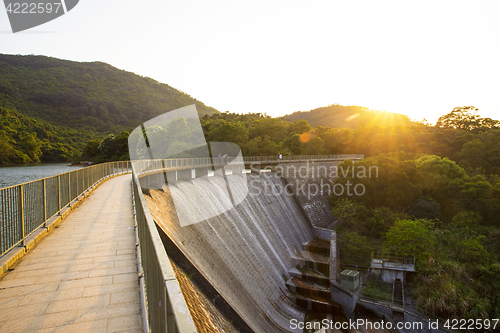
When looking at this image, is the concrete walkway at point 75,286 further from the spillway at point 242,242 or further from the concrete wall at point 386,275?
the concrete wall at point 386,275

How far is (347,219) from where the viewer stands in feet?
100

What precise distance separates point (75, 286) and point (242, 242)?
14.4 meters

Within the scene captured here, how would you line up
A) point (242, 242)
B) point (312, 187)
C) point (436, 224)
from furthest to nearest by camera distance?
point (312, 187), point (436, 224), point (242, 242)

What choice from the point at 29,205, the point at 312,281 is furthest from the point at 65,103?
the point at 29,205

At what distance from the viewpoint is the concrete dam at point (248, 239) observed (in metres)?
13.3

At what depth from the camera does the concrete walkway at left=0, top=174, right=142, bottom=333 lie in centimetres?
373

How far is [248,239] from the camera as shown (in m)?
19.6

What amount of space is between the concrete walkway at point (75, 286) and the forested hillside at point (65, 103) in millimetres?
30797

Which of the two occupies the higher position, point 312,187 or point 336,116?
point 336,116

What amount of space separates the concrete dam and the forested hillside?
24484 millimetres

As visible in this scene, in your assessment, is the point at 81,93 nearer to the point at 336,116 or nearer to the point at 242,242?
the point at 242,242

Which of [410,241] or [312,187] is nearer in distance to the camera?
[410,241]

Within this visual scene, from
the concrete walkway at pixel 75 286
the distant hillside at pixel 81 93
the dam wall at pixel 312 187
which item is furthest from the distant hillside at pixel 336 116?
the concrete walkway at pixel 75 286

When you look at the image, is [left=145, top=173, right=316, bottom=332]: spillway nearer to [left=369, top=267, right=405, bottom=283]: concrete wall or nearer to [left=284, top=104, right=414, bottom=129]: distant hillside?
[left=369, top=267, right=405, bottom=283]: concrete wall
